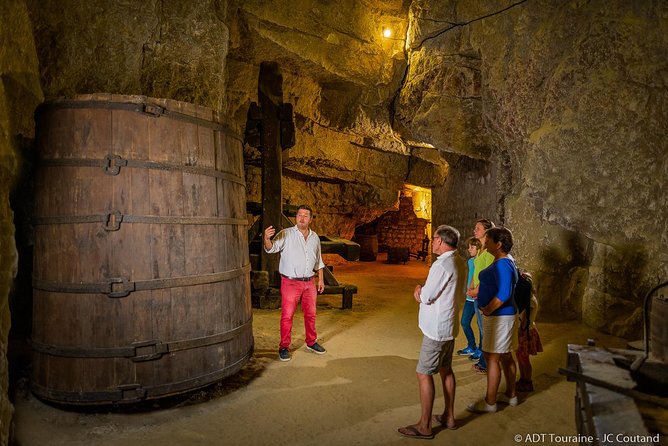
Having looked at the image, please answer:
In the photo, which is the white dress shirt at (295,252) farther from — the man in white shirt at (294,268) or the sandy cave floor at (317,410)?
the sandy cave floor at (317,410)

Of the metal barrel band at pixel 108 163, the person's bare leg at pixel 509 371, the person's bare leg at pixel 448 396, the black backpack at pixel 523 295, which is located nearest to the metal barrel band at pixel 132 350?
the metal barrel band at pixel 108 163

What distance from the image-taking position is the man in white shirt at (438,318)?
2637 millimetres

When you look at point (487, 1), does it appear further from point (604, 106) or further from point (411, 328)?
point (411, 328)

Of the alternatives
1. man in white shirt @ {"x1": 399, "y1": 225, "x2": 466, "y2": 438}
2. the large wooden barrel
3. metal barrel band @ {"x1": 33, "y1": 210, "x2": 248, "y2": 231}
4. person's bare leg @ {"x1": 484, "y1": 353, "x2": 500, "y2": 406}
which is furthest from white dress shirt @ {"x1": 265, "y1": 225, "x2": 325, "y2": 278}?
person's bare leg @ {"x1": 484, "y1": 353, "x2": 500, "y2": 406}

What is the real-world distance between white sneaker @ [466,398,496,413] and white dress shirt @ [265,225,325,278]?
6.27 feet

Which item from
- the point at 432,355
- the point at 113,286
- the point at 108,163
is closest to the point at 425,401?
the point at 432,355

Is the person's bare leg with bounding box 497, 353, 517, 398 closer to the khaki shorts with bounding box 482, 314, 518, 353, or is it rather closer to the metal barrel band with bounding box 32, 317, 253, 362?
the khaki shorts with bounding box 482, 314, 518, 353

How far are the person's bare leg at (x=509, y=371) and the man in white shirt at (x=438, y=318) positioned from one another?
26.7 inches

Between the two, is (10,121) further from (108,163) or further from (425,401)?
(425,401)

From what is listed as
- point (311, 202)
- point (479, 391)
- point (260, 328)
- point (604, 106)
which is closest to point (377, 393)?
point (479, 391)

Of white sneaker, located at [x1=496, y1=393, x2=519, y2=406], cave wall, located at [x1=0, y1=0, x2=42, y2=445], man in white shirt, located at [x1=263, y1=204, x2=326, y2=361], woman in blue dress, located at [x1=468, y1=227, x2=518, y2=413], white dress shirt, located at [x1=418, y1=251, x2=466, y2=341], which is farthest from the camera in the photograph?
man in white shirt, located at [x1=263, y1=204, x2=326, y2=361]

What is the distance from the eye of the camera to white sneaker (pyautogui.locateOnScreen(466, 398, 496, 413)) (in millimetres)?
3076

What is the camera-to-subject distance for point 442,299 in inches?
104

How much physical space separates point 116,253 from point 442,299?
2198mm
